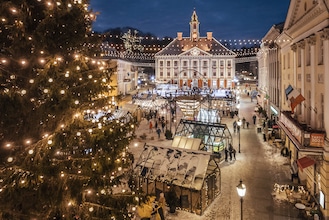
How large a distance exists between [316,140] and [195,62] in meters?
76.8

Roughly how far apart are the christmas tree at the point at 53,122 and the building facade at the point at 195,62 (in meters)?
79.4

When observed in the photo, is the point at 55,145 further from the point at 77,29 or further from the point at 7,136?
the point at 77,29

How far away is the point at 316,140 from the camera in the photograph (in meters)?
13.1

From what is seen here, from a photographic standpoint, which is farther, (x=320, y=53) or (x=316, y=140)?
(x=320, y=53)

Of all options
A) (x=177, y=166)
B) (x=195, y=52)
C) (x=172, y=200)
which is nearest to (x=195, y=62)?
(x=195, y=52)

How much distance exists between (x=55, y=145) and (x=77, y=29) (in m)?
2.95

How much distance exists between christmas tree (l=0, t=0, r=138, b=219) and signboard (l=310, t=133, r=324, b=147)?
9.27 meters

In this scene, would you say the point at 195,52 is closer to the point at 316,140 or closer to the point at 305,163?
the point at 305,163

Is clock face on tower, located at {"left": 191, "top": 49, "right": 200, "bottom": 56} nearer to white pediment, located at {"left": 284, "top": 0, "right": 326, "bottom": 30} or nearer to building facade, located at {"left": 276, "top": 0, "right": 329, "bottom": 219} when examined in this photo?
white pediment, located at {"left": 284, "top": 0, "right": 326, "bottom": 30}

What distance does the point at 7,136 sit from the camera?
6.99 metres

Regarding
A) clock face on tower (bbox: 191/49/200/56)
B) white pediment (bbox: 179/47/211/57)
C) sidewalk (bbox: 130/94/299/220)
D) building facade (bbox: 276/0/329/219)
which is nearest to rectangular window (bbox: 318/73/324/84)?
building facade (bbox: 276/0/329/219)

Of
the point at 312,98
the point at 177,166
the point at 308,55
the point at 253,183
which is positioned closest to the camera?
the point at 177,166

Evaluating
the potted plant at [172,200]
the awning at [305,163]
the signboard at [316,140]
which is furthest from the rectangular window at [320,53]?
the potted plant at [172,200]

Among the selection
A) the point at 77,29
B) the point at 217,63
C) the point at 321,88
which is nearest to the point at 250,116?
the point at 321,88
